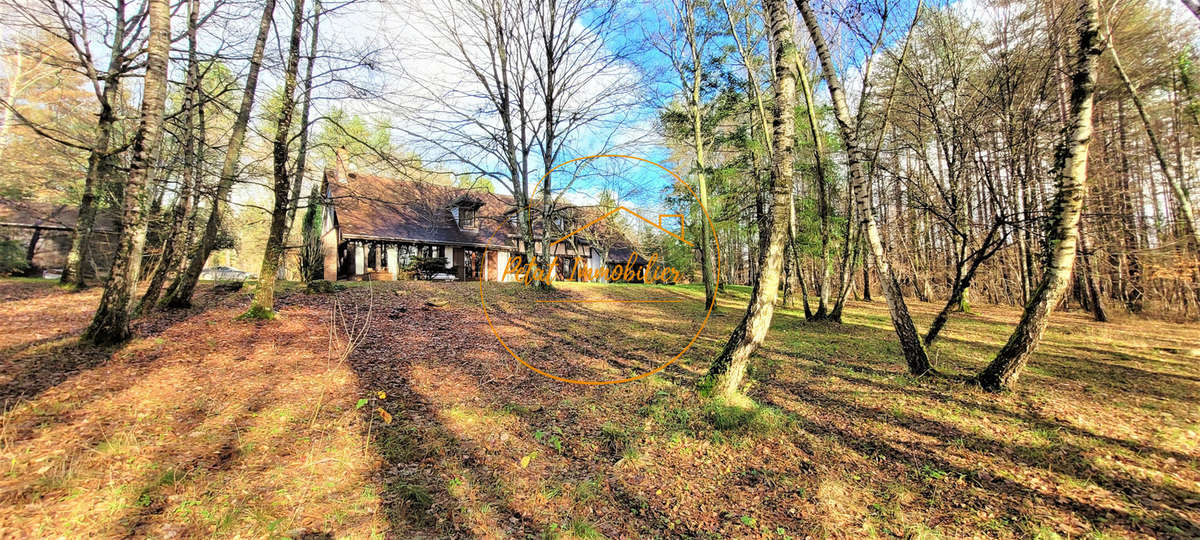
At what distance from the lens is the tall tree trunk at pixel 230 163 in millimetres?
7223

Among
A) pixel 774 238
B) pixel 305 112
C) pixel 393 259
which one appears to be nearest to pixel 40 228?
pixel 393 259

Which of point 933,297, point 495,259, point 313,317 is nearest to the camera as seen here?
point 313,317

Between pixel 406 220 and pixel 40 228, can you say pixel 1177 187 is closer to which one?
pixel 406 220

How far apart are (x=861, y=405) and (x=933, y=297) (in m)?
21.1

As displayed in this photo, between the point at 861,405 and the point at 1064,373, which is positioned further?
the point at 1064,373

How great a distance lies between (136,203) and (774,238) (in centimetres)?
873

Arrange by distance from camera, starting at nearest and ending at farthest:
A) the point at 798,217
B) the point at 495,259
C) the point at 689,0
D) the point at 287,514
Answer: the point at 287,514, the point at 689,0, the point at 798,217, the point at 495,259

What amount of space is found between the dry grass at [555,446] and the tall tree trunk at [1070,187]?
1.11 metres

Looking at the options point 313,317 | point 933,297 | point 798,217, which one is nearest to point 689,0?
point 798,217

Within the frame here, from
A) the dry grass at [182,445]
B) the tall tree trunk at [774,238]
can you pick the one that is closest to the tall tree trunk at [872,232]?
the tall tree trunk at [774,238]

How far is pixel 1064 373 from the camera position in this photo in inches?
238

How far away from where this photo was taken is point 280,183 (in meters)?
7.18

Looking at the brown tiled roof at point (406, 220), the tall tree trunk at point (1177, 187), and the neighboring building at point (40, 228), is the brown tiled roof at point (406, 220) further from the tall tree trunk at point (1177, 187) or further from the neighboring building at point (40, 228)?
the tall tree trunk at point (1177, 187)

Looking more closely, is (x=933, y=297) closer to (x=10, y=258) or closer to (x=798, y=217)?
(x=798, y=217)
